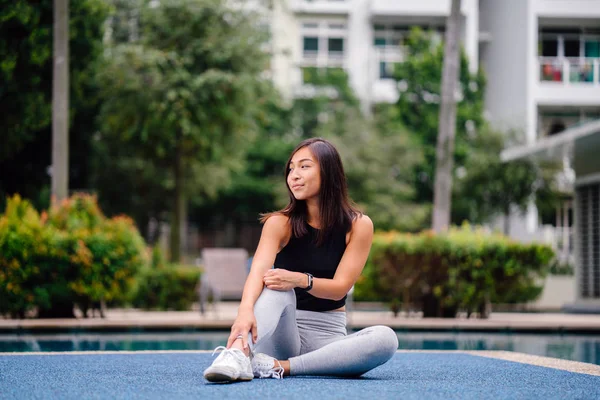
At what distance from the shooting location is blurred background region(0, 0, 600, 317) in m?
14.9

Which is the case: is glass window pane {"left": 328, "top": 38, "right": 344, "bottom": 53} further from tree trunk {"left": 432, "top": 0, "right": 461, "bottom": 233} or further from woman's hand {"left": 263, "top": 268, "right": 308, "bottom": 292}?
woman's hand {"left": 263, "top": 268, "right": 308, "bottom": 292}

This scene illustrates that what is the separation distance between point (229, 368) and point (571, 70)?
102 ft

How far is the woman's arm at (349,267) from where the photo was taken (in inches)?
201

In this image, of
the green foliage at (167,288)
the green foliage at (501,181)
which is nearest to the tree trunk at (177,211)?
the green foliage at (167,288)

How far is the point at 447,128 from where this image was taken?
17156 millimetres

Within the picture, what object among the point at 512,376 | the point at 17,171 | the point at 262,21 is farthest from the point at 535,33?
the point at 512,376

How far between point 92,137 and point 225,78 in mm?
6082

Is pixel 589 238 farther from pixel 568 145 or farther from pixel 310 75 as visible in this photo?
pixel 310 75

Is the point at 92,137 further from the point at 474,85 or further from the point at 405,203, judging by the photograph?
the point at 474,85

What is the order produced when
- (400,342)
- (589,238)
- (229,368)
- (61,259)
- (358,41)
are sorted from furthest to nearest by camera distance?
1. (358,41)
2. (589,238)
3. (61,259)
4. (400,342)
5. (229,368)

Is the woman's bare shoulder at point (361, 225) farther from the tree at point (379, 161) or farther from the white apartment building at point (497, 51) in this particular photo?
the white apartment building at point (497, 51)

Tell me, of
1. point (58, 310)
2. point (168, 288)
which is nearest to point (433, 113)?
point (168, 288)

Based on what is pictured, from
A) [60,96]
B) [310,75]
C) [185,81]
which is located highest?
[310,75]

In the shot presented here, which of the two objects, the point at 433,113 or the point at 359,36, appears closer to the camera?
the point at 433,113
